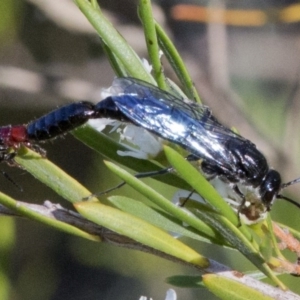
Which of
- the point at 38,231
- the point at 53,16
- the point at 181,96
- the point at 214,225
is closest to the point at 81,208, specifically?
the point at 214,225

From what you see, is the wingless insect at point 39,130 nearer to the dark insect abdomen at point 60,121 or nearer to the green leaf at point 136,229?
the dark insect abdomen at point 60,121

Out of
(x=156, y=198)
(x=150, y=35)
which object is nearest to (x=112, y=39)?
(x=150, y=35)

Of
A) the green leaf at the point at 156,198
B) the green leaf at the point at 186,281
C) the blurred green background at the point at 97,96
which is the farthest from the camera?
the blurred green background at the point at 97,96

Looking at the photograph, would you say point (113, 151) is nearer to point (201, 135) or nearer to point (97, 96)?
point (201, 135)

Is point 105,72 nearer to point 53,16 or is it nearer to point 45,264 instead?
point 53,16

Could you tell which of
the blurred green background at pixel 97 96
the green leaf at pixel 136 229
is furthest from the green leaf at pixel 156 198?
the blurred green background at pixel 97 96
